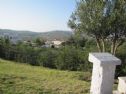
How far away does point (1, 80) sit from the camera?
1062 cm

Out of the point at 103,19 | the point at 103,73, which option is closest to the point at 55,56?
the point at 103,19

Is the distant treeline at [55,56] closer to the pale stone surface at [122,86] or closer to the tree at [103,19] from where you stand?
the tree at [103,19]

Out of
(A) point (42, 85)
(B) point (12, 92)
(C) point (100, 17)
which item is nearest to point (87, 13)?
(C) point (100, 17)

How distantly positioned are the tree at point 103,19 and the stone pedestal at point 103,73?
912 cm

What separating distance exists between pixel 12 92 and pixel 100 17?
949 centimetres

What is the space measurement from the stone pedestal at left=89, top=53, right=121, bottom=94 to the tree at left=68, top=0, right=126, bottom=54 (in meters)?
9.12

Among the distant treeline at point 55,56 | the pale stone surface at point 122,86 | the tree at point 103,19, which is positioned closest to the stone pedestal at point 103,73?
the pale stone surface at point 122,86

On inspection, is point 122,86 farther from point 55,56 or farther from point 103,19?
point 55,56

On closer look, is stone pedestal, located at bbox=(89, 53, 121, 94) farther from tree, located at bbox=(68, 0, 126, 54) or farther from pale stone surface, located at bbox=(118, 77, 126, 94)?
tree, located at bbox=(68, 0, 126, 54)

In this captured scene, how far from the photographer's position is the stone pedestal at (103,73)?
791 centimetres

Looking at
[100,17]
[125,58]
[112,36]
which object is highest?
[100,17]

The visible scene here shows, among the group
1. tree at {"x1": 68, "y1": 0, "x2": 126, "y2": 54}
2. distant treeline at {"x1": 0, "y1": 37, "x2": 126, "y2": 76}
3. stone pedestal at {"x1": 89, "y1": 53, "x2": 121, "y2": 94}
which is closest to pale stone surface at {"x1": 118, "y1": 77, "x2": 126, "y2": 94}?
stone pedestal at {"x1": 89, "y1": 53, "x2": 121, "y2": 94}

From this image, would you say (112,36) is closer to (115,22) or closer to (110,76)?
(115,22)

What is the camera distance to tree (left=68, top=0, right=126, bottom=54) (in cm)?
1702
